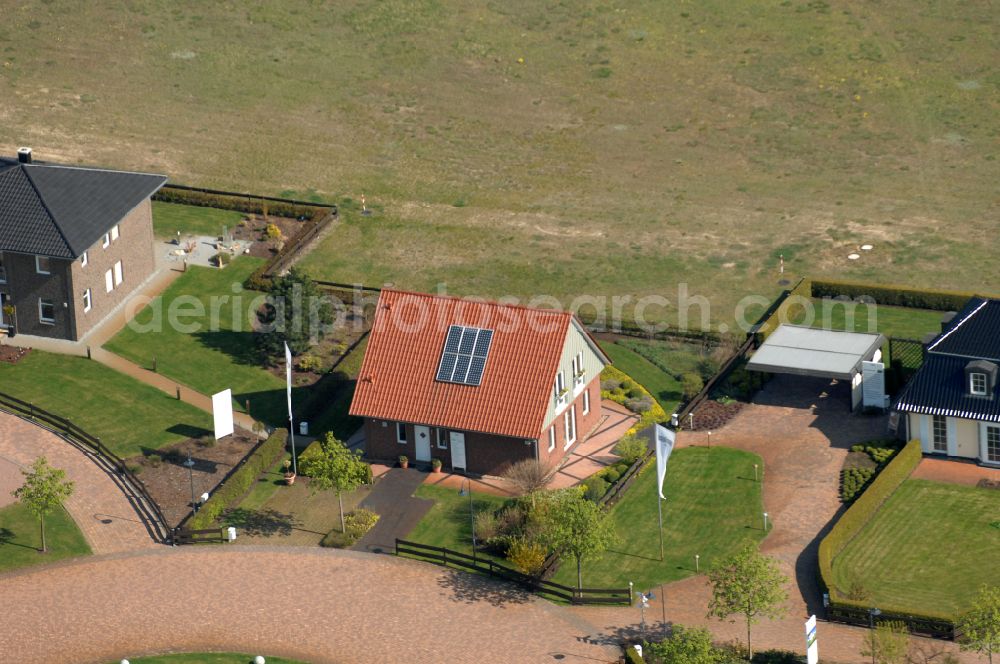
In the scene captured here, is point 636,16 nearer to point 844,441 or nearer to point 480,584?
point 844,441

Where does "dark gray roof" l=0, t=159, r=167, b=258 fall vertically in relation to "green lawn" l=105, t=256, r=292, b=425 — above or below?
above

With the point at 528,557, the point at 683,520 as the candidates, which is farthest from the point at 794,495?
the point at 528,557

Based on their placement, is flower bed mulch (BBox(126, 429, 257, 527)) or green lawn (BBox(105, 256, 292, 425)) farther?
green lawn (BBox(105, 256, 292, 425))

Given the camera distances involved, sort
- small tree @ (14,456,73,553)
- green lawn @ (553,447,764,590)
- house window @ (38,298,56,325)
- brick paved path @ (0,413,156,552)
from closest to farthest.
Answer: green lawn @ (553,447,764,590) → small tree @ (14,456,73,553) → brick paved path @ (0,413,156,552) → house window @ (38,298,56,325)

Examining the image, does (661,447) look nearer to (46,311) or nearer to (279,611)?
(279,611)

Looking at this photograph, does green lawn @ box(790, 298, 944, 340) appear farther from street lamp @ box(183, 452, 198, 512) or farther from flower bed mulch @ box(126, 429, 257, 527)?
street lamp @ box(183, 452, 198, 512)

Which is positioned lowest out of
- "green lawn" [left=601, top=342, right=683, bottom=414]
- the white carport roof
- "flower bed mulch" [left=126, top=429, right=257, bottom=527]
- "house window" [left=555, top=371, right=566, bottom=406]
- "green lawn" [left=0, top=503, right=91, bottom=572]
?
"green lawn" [left=0, top=503, right=91, bottom=572]

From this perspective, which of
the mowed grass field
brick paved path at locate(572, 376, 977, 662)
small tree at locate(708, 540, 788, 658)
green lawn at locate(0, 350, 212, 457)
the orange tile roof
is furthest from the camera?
the mowed grass field

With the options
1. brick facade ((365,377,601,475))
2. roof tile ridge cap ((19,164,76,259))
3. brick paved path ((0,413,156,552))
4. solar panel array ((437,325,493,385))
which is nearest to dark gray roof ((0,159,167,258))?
roof tile ridge cap ((19,164,76,259))
